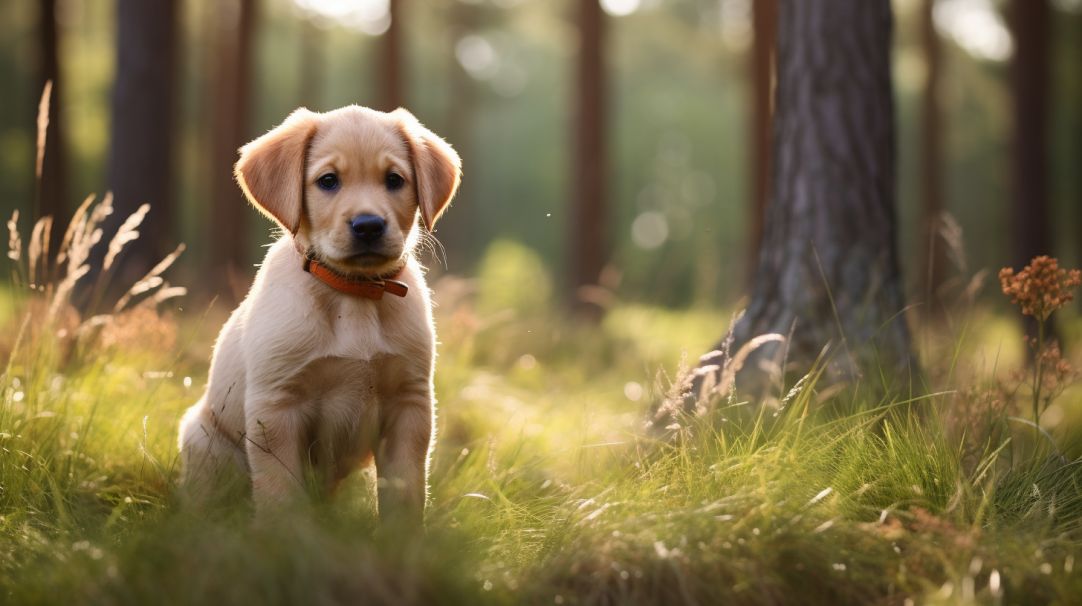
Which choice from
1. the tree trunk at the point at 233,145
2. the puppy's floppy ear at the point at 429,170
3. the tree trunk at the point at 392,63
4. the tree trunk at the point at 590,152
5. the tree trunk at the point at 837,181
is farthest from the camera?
the tree trunk at the point at 392,63

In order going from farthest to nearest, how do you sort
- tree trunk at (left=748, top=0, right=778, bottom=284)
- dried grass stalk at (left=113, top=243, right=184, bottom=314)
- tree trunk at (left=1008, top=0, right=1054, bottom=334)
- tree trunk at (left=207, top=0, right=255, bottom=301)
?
tree trunk at (left=207, top=0, right=255, bottom=301) < tree trunk at (left=748, top=0, right=778, bottom=284) < tree trunk at (left=1008, top=0, right=1054, bottom=334) < dried grass stalk at (left=113, top=243, right=184, bottom=314)

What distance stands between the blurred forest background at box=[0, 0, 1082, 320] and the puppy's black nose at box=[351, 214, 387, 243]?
1.85 meters

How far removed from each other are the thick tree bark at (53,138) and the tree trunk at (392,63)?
181 inches

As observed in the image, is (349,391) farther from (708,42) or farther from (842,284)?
(708,42)

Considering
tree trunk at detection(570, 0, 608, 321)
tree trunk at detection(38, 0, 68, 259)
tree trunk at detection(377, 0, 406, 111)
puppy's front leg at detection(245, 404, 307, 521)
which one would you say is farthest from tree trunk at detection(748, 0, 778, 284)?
tree trunk at detection(38, 0, 68, 259)

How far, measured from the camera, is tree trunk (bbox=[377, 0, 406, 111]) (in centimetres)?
1138

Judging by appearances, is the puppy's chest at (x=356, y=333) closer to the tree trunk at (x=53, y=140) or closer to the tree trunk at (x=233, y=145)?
the tree trunk at (x=233, y=145)

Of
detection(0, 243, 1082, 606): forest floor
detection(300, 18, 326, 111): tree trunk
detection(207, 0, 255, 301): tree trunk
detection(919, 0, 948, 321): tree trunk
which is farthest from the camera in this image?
detection(300, 18, 326, 111): tree trunk

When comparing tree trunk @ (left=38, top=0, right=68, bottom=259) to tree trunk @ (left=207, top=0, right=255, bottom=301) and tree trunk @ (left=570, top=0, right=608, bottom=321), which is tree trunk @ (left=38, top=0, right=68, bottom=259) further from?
tree trunk @ (left=570, top=0, right=608, bottom=321)

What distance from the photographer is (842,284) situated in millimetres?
3656

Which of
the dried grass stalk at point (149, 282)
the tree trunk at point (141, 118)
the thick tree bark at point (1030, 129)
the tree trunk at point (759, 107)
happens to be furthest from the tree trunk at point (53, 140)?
the thick tree bark at point (1030, 129)

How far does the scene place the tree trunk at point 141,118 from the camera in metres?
6.34

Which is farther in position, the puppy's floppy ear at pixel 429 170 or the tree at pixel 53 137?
the tree at pixel 53 137

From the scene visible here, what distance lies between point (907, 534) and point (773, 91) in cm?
262
